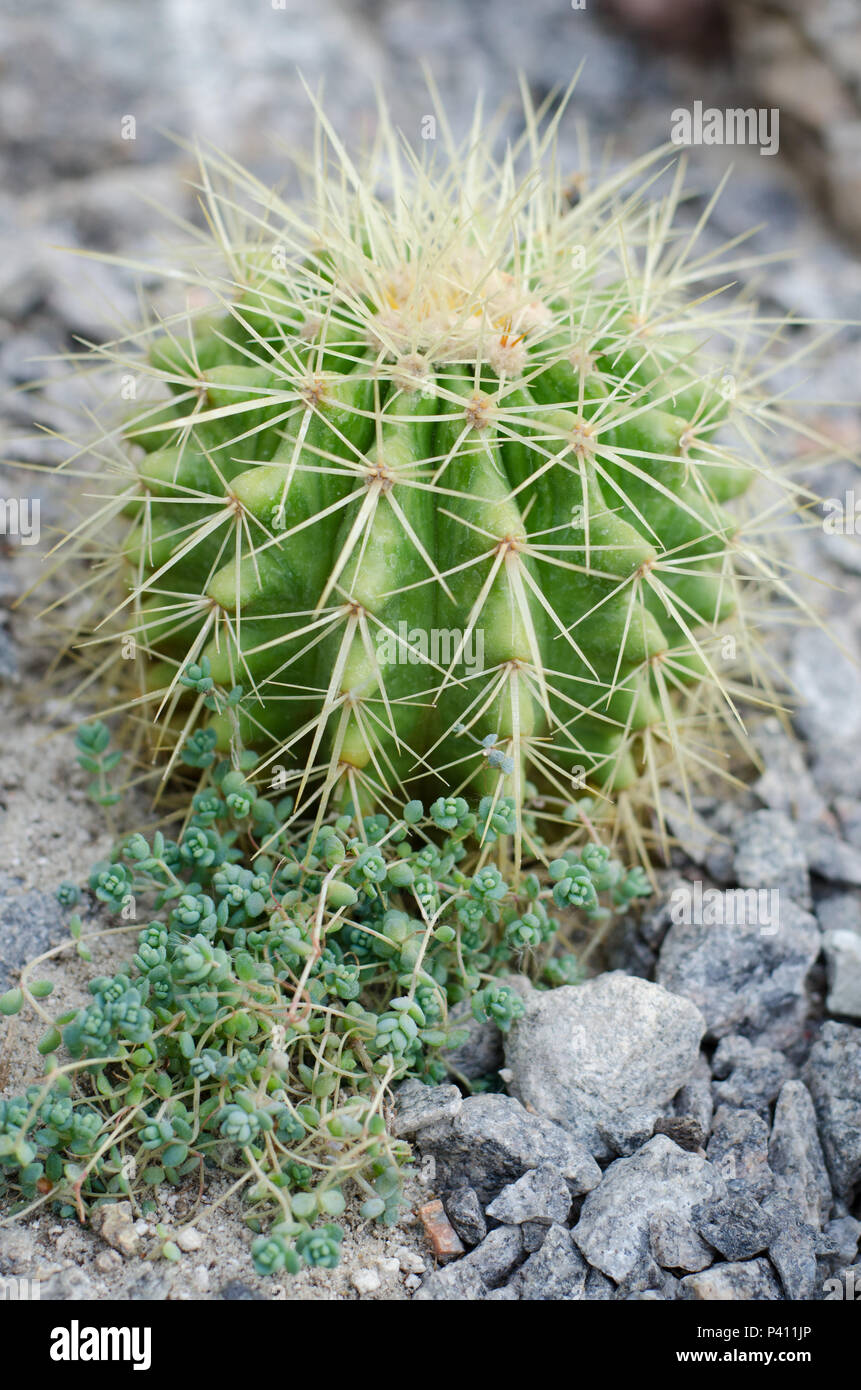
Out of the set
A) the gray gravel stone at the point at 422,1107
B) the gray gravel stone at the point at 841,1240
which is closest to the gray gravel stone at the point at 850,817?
the gray gravel stone at the point at 841,1240

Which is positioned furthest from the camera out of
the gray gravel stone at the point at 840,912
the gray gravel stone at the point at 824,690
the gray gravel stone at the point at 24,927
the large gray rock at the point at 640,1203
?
the gray gravel stone at the point at 824,690

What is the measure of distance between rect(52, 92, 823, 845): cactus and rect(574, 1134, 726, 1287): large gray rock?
2.36ft

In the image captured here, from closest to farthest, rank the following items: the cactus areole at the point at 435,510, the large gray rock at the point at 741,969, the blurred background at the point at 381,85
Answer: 1. the cactus areole at the point at 435,510
2. the large gray rock at the point at 741,969
3. the blurred background at the point at 381,85

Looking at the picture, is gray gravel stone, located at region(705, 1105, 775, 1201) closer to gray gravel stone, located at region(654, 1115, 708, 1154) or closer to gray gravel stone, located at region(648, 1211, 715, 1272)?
gray gravel stone, located at region(654, 1115, 708, 1154)

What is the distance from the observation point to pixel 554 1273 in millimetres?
1863

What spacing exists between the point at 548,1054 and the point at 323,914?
0.51 m

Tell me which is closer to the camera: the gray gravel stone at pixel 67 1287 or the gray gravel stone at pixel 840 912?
the gray gravel stone at pixel 67 1287

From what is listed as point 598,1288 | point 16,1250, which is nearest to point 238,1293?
point 16,1250

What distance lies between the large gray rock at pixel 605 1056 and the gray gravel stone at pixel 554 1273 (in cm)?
23

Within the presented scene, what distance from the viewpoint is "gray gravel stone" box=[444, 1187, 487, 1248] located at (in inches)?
77.0

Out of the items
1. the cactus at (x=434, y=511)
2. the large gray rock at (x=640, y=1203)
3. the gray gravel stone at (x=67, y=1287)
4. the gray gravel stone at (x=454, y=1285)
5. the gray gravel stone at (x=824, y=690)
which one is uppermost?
the cactus at (x=434, y=511)

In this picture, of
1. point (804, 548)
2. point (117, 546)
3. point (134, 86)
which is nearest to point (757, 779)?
point (804, 548)

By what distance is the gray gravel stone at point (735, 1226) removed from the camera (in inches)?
75.2

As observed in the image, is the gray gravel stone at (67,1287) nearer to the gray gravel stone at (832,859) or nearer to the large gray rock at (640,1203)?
the large gray rock at (640,1203)
